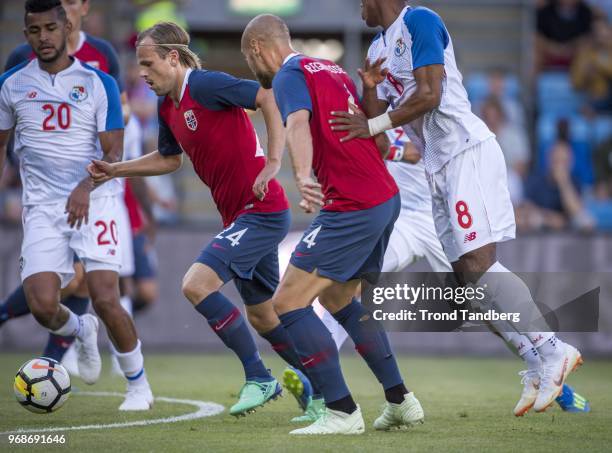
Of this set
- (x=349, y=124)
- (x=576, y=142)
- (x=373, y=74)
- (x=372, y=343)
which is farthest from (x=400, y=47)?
(x=576, y=142)

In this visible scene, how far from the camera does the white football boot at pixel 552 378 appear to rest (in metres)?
7.10

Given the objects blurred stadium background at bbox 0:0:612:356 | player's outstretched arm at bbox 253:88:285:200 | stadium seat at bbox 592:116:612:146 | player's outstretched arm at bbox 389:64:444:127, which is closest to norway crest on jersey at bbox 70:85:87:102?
player's outstretched arm at bbox 253:88:285:200

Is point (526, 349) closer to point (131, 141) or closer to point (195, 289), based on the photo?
point (195, 289)

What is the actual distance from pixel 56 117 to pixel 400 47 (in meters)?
2.69

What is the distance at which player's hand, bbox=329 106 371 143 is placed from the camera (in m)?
6.46

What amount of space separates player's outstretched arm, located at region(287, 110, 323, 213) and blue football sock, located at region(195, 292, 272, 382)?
1377 millimetres

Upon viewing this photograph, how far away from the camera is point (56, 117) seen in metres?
8.17

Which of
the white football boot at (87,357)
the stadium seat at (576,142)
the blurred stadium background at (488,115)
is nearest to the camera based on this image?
the white football boot at (87,357)

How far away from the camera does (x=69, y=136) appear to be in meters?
8.22

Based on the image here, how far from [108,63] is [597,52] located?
34.2ft

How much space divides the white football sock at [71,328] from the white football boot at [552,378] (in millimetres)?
3642

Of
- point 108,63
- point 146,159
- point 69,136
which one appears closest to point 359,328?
point 146,159

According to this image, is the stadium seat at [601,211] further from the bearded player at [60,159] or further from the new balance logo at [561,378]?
the bearded player at [60,159]

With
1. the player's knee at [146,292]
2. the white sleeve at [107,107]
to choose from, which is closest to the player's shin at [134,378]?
the white sleeve at [107,107]
